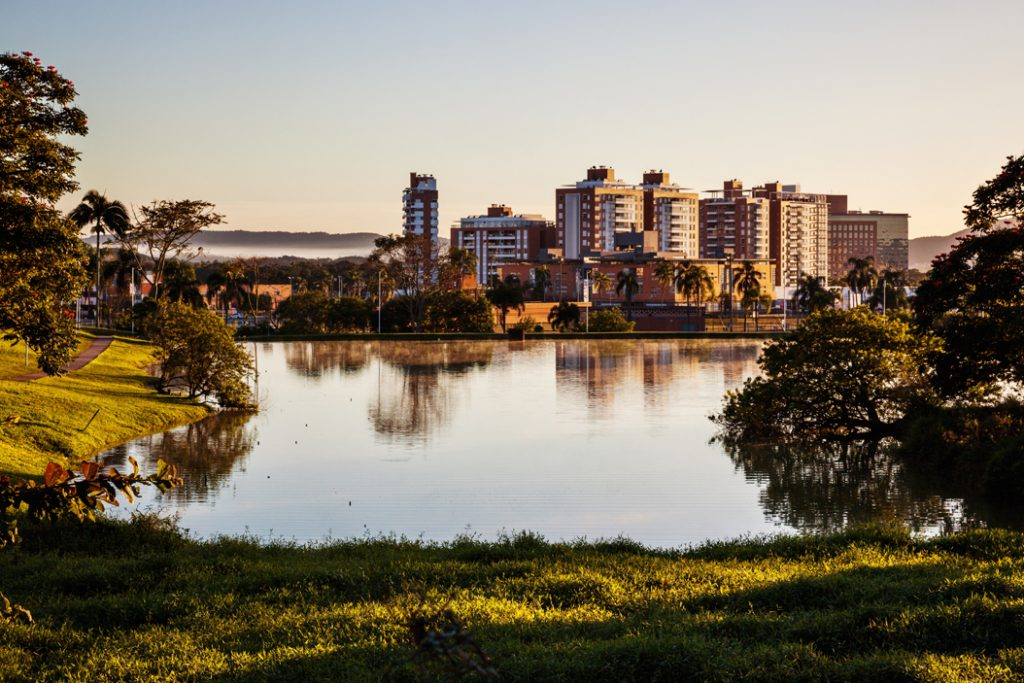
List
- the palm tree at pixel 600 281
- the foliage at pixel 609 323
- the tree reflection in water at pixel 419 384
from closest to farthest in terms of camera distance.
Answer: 1. the tree reflection in water at pixel 419 384
2. the foliage at pixel 609 323
3. the palm tree at pixel 600 281

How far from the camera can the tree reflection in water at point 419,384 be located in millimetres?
34500

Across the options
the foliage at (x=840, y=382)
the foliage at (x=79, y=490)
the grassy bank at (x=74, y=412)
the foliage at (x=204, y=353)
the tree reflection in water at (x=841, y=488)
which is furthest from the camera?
the foliage at (x=204, y=353)

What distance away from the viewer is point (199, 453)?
28.2 metres

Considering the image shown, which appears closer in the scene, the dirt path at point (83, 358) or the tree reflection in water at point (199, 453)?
the tree reflection in water at point (199, 453)

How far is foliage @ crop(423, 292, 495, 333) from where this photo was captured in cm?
9388

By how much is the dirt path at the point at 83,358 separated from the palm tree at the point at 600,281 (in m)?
85.7

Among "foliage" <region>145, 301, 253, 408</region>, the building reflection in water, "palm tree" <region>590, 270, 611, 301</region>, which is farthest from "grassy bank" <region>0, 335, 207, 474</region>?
"palm tree" <region>590, 270, 611, 301</region>

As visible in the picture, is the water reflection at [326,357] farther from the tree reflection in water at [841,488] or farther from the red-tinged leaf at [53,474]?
the red-tinged leaf at [53,474]

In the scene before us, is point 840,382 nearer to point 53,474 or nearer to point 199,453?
point 199,453

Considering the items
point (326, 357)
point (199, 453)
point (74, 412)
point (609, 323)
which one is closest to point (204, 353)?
point (74, 412)

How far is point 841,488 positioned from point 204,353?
22.9m

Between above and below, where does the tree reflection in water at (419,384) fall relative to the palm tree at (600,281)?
below

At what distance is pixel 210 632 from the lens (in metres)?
9.56

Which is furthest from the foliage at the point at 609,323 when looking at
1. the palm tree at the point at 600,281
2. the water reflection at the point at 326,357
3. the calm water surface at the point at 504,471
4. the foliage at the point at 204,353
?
the foliage at the point at 204,353
